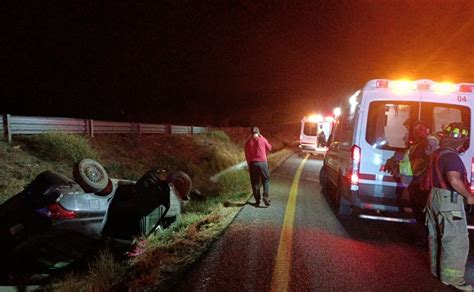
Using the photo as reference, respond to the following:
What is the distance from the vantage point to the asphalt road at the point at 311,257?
426 centimetres

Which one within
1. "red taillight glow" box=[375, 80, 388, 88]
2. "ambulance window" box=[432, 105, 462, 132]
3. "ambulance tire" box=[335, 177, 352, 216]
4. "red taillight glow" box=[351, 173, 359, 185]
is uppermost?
"red taillight glow" box=[375, 80, 388, 88]

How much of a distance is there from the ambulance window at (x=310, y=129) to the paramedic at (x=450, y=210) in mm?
19851

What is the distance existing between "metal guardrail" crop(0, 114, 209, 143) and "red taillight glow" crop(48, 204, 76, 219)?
6.45 meters

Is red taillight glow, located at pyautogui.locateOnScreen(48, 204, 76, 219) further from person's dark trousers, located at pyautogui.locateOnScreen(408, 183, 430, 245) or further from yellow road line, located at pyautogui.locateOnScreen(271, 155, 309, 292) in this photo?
person's dark trousers, located at pyautogui.locateOnScreen(408, 183, 430, 245)

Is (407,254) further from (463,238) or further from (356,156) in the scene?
(356,156)

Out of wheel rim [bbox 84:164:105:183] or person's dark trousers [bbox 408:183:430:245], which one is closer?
person's dark trousers [bbox 408:183:430:245]

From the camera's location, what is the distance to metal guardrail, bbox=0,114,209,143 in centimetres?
1060

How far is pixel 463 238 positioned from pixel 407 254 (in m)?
1.23

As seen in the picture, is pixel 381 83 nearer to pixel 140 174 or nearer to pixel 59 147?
pixel 140 174

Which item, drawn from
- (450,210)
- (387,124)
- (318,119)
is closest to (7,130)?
(387,124)

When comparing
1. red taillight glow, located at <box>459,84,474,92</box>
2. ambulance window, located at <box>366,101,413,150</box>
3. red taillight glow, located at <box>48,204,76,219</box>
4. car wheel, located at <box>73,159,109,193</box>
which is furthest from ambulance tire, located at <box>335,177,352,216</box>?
red taillight glow, located at <box>48,204,76,219</box>

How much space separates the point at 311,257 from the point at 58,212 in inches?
129

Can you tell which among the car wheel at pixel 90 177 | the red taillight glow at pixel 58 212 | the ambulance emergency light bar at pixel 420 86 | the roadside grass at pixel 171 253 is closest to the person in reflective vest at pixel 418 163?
the ambulance emergency light bar at pixel 420 86

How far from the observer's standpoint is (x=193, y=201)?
9.53 m
